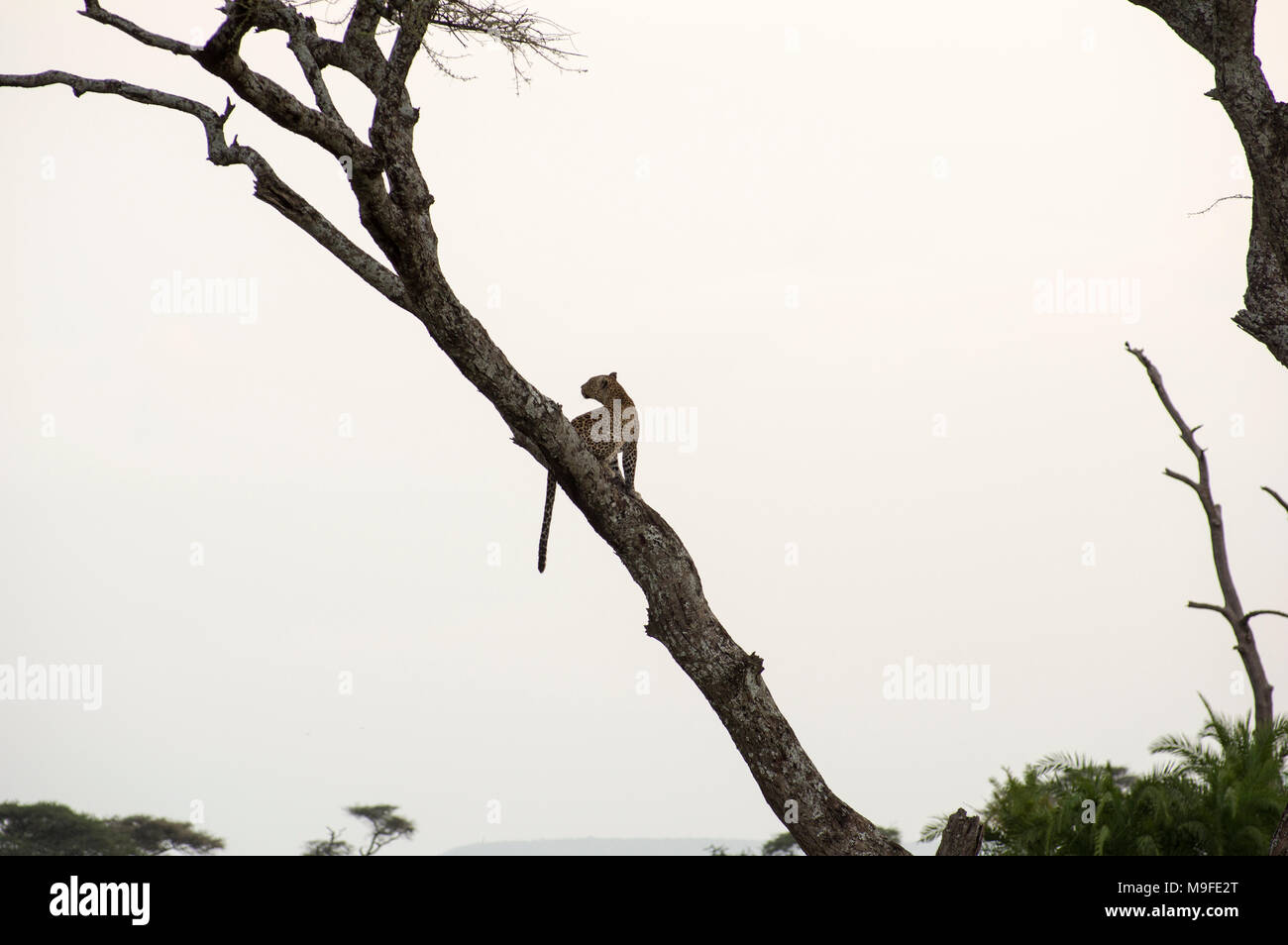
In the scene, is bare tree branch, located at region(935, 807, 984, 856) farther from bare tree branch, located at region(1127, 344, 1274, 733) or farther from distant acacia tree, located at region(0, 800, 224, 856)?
distant acacia tree, located at region(0, 800, 224, 856)

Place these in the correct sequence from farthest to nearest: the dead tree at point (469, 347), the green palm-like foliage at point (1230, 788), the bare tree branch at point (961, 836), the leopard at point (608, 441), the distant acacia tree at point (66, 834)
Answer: the distant acacia tree at point (66, 834), the green palm-like foliage at point (1230, 788), the leopard at point (608, 441), the bare tree branch at point (961, 836), the dead tree at point (469, 347)

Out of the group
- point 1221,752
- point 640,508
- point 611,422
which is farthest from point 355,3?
point 1221,752

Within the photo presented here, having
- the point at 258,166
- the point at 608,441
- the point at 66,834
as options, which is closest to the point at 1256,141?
the point at 608,441

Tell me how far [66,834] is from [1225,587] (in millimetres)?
22796

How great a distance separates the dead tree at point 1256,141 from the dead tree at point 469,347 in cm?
371

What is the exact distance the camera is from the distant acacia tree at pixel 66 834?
24.6 metres

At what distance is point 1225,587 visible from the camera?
561 inches

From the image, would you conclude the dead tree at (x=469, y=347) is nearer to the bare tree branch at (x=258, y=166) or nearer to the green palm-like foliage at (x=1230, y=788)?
the bare tree branch at (x=258, y=166)

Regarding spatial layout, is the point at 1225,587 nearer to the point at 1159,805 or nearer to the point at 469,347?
the point at 1159,805

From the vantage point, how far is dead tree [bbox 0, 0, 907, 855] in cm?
634

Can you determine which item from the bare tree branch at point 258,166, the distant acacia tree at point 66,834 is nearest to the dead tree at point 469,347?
the bare tree branch at point 258,166
